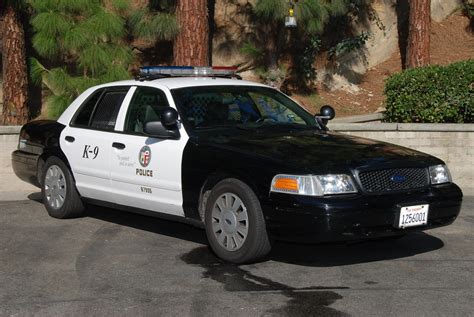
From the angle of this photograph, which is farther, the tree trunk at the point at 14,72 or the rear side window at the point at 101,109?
the tree trunk at the point at 14,72

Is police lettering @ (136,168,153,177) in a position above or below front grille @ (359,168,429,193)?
below

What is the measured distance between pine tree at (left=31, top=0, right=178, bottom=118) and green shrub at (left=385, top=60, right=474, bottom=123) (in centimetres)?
383

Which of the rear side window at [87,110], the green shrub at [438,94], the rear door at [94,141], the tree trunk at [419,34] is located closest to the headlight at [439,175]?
the rear door at [94,141]

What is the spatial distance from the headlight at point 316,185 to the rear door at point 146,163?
1.24 metres

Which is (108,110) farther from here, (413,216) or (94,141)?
(413,216)

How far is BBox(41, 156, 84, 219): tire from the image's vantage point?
8422 mm

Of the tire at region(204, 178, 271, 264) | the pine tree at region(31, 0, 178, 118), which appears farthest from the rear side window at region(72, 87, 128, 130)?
the pine tree at region(31, 0, 178, 118)

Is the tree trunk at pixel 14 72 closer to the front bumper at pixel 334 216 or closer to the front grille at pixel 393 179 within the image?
the front bumper at pixel 334 216

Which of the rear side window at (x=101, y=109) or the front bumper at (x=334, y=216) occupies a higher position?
the rear side window at (x=101, y=109)

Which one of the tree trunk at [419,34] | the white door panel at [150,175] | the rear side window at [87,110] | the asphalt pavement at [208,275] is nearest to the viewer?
the asphalt pavement at [208,275]

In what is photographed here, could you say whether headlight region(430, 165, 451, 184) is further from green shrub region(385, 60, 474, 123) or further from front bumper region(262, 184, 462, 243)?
green shrub region(385, 60, 474, 123)

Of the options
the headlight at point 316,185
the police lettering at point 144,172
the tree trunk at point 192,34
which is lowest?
the police lettering at point 144,172

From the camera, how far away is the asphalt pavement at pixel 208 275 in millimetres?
5398

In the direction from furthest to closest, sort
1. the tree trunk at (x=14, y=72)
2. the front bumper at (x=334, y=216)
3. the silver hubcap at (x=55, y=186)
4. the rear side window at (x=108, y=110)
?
the tree trunk at (x=14, y=72) < the silver hubcap at (x=55, y=186) < the rear side window at (x=108, y=110) < the front bumper at (x=334, y=216)
